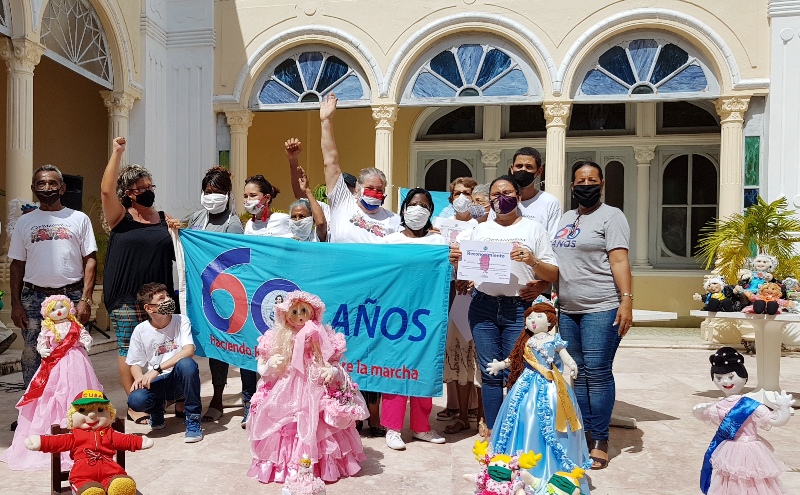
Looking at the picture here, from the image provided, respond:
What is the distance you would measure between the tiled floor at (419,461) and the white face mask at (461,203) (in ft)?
5.27

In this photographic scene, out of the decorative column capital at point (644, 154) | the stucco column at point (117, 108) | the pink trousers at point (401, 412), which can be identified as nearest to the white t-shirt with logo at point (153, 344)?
the pink trousers at point (401, 412)

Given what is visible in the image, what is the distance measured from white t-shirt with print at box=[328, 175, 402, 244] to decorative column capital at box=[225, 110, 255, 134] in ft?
24.9

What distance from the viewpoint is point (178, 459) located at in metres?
4.23

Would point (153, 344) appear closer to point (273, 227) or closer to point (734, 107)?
point (273, 227)

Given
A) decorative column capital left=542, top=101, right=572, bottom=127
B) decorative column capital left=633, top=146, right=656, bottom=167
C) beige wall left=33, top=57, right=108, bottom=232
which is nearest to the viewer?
decorative column capital left=542, top=101, right=572, bottom=127

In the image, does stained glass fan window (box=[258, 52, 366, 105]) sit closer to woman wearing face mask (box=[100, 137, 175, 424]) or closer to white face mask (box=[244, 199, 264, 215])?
white face mask (box=[244, 199, 264, 215])

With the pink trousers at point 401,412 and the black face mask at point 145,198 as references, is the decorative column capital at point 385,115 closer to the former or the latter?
the black face mask at point 145,198

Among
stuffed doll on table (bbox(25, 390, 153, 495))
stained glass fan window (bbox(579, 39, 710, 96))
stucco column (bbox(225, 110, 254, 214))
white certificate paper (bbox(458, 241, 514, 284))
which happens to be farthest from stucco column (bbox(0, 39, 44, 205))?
stained glass fan window (bbox(579, 39, 710, 96))

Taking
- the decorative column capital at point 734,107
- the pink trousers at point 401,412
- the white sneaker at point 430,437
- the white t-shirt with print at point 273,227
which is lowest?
the white sneaker at point 430,437

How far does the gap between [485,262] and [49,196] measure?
3094 mm

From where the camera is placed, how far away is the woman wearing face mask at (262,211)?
5.06 meters

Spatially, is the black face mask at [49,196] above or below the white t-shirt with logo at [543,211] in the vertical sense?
above

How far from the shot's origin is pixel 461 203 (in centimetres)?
527

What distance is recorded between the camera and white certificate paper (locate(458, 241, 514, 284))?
396 centimetres
